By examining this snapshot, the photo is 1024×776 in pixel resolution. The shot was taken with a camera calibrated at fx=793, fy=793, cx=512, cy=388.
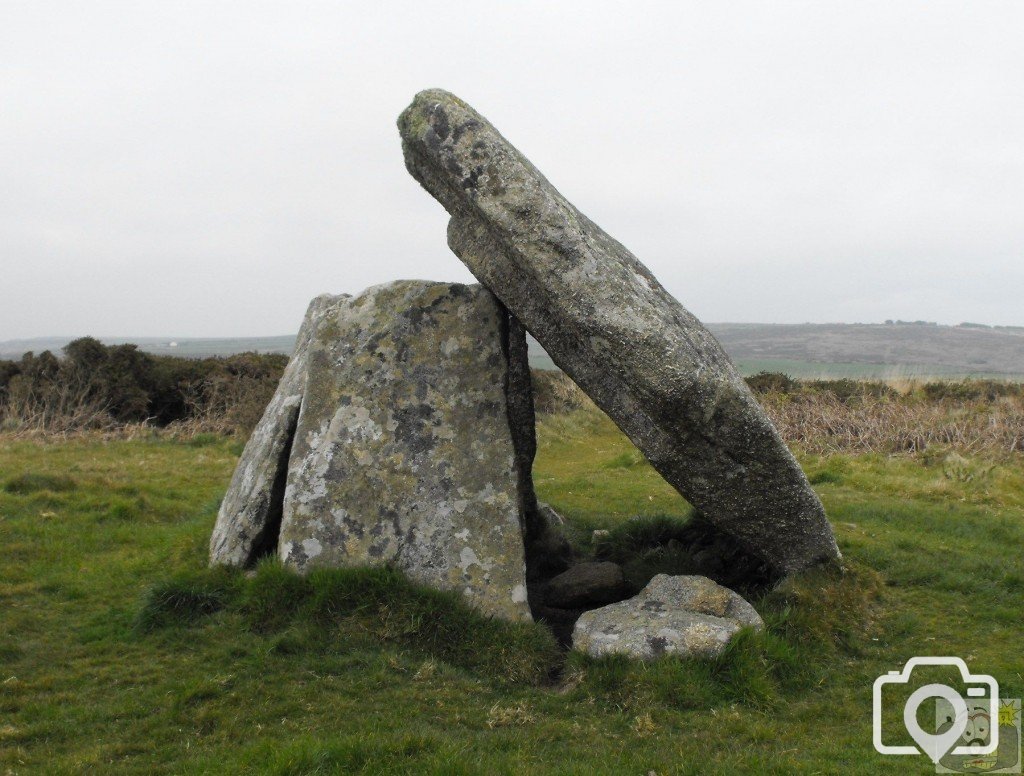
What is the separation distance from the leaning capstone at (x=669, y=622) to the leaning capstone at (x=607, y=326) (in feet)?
2.42

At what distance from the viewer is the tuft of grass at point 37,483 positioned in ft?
34.2

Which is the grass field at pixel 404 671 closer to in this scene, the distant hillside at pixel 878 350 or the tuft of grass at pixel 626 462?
the tuft of grass at pixel 626 462

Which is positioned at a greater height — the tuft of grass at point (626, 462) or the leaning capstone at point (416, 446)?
the leaning capstone at point (416, 446)

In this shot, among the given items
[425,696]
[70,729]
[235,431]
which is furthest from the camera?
[235,431]

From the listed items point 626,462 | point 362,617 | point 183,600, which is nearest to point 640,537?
point 362,617

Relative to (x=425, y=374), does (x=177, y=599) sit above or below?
below

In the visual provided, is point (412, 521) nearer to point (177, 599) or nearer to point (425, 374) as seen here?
point (425, 374)

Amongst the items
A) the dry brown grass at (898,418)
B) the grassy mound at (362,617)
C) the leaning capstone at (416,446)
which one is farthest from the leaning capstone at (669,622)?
the dry brown grass at (898,418)

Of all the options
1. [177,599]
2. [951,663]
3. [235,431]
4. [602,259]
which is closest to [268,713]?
[177,599]

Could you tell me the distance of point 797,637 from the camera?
631 centimetres

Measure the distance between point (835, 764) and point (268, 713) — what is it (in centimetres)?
348

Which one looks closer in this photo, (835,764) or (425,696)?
(835,764)

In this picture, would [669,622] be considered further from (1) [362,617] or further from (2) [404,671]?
(1) [362,617]

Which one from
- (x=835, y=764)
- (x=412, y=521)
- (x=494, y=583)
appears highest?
(x=412, y=521)
